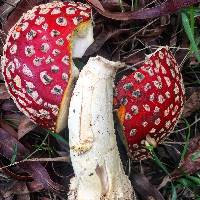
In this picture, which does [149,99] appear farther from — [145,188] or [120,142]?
[145,188]

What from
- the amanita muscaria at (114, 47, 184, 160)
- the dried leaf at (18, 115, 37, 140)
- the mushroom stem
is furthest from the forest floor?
the mushroom stem

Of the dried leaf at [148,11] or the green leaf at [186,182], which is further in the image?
the green leaf at [186,182]

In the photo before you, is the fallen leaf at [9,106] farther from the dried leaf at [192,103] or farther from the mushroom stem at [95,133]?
the dried leaf at [192,103]

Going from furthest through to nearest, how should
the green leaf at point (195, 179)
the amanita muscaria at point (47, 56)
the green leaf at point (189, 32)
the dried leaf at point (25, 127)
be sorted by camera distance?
the dried leaf at point (25, 127)
the green leaf at point (195, 179)
the green leaf at point (189, 32)
the amanita muscaria at point (47, 56)

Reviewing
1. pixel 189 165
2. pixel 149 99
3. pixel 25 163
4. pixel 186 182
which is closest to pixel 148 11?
pixel 149 99

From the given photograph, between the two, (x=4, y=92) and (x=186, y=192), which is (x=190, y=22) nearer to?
(x=186, y=192)

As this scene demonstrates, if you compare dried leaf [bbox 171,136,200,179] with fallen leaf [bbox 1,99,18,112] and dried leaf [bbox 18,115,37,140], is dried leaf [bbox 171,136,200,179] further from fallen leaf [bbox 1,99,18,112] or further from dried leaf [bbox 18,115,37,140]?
fallen leaf [bbox 1,99,18,112]

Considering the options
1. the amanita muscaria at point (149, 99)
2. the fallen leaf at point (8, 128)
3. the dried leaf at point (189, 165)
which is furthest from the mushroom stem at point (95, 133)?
the fallen leaf at point (8, 128)
